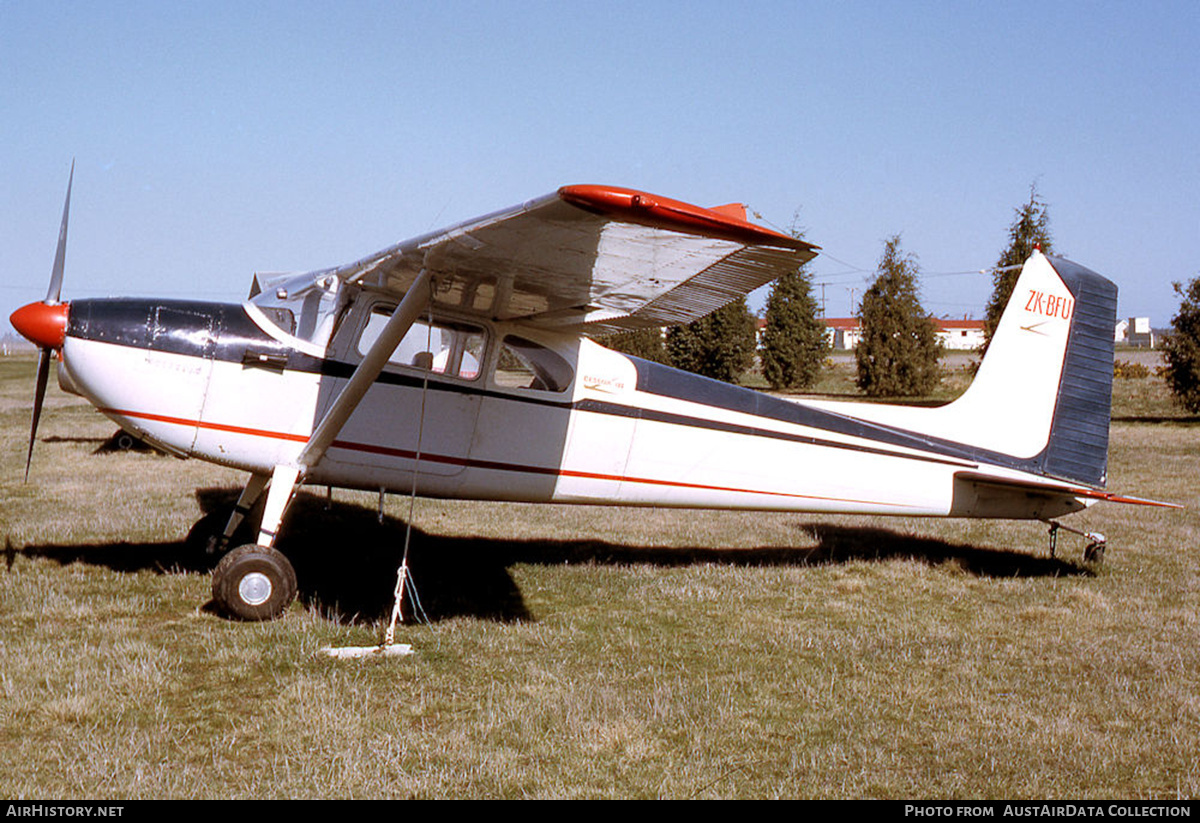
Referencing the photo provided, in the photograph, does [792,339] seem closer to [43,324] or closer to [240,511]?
[240,511]

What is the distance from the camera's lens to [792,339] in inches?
1350

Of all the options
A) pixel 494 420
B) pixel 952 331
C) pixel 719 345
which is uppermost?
pixel 952 331

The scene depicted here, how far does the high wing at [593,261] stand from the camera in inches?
149

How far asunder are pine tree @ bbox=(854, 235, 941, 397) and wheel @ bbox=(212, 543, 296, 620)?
27736 mm

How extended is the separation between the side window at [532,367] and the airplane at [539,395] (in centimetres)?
1

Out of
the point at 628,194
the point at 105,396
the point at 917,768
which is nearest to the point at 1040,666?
the point at 917,768

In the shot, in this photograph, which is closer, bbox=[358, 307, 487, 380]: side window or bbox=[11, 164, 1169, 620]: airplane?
bbox=[11, 164, 1169, 620]: airplane

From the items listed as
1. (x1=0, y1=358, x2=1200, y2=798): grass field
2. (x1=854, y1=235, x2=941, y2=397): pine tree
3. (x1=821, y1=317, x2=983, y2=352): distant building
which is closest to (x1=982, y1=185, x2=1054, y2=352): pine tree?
(x1=854, y1=235, x2=941, y2=397): pine tree

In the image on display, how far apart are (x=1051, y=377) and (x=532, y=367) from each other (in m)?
4.60

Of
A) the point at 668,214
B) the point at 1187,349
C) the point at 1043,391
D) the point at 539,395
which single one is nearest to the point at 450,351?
the point at 539,395

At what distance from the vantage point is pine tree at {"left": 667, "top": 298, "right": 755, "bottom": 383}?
109 ft

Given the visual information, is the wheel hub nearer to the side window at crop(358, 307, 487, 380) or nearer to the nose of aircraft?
the side window at crop(358, 307, 487, 380)

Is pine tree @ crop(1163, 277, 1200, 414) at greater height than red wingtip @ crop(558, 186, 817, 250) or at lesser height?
greater

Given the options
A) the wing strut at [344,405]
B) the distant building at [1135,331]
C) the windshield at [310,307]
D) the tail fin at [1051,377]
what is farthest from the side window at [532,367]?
the distant building at [1135,331]
